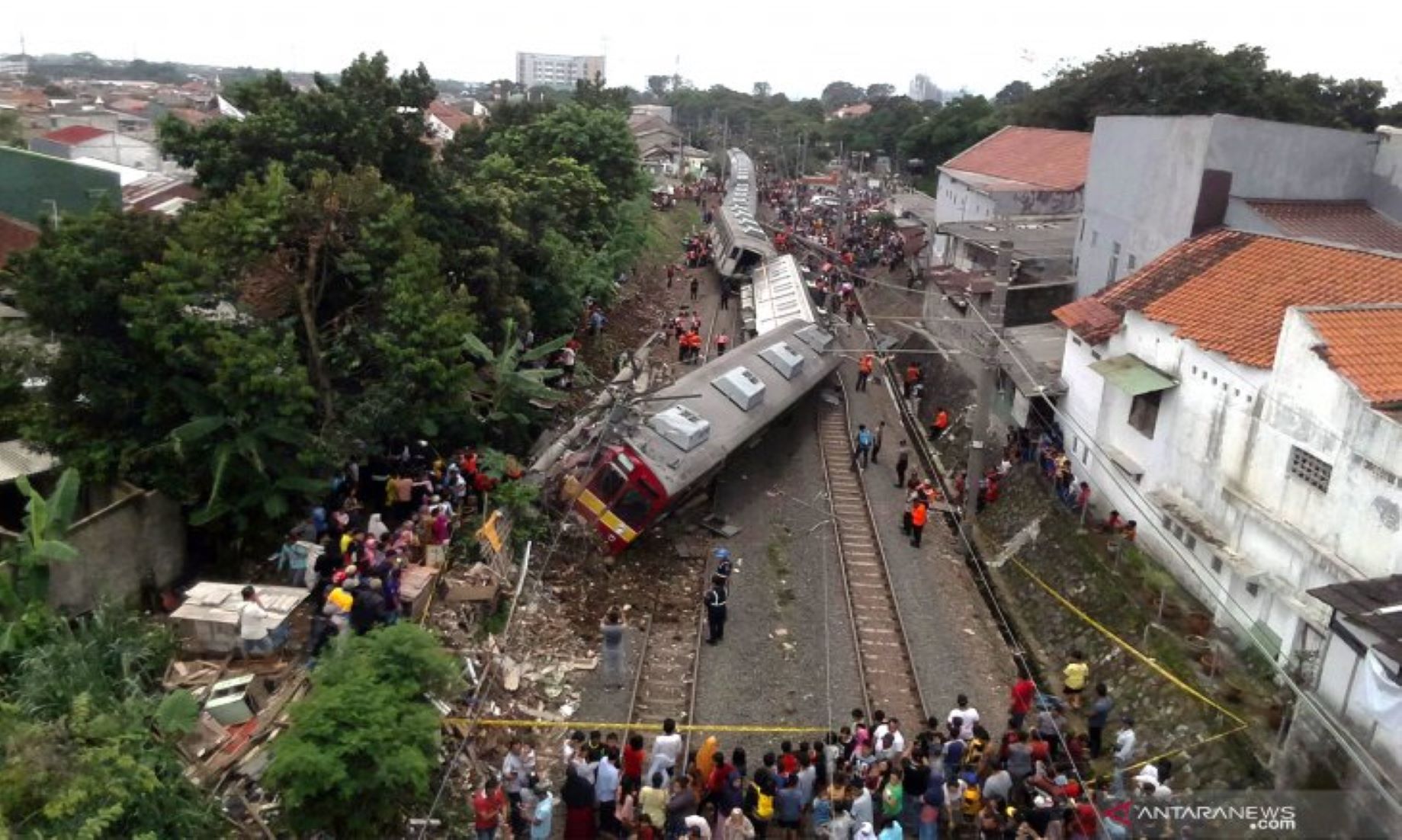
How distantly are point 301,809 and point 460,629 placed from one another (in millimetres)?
5183

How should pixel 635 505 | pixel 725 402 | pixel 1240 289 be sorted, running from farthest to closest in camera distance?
pixel 725 402
pixel 1240 289
pixel 635 505

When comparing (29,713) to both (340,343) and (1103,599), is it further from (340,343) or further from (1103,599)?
(1103,599)

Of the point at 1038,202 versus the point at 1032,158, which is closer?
the point at 1038,202

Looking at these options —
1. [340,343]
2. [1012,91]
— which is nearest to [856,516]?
[340,343]

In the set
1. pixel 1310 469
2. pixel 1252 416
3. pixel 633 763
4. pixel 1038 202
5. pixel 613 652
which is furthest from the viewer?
pixel 1038 202

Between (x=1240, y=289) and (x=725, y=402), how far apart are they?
9864mm

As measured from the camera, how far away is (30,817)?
369 inches

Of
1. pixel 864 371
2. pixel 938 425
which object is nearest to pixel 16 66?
pixel 864 371

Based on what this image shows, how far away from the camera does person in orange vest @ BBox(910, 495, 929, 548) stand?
20188mm

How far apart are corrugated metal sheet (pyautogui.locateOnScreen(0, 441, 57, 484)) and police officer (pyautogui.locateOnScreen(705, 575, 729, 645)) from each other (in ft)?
33.8

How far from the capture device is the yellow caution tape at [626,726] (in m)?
13.4

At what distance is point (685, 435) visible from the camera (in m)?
19.2

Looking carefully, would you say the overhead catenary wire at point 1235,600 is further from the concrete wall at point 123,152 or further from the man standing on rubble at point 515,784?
the concrete wall at point 123,152

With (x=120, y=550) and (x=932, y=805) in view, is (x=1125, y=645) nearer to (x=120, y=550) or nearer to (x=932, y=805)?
(x=932, y=805)
